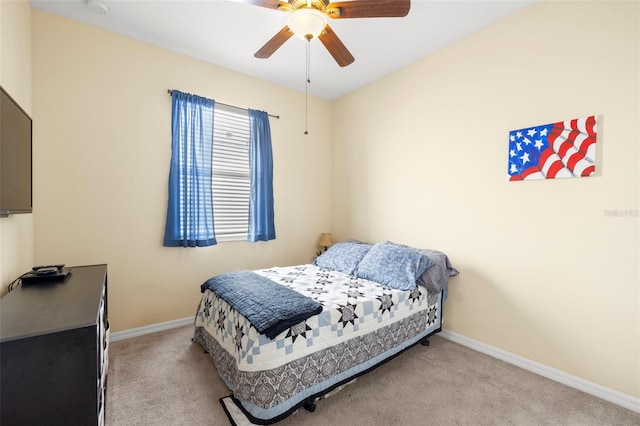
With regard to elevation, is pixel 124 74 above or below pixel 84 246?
above

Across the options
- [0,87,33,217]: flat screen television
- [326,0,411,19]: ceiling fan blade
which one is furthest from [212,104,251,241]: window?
[326,0,411,19]: ceiling fan blade

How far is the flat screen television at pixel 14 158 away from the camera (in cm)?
138

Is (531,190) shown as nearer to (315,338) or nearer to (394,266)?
(394,266)

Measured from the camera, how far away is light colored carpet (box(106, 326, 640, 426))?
1675 mm

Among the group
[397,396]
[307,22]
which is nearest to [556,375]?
[397,396]

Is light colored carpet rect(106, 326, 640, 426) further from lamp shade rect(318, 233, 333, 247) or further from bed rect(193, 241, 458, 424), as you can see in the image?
lamp shade rect(318, 233, 333, 247)

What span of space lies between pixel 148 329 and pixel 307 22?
120 inches

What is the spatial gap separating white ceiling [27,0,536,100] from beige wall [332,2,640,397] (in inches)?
9.6

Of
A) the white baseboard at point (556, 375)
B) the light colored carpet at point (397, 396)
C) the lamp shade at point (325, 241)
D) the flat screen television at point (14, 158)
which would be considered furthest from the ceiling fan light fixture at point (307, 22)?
the white baseboard at point (556, 375)

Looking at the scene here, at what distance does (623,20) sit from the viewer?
1837mm

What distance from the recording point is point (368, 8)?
5.53ft

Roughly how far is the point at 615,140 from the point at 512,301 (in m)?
1.38

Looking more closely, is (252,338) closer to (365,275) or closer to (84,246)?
(365,275)

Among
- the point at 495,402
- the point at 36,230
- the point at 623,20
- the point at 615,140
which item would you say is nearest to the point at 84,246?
the point at 36,230
